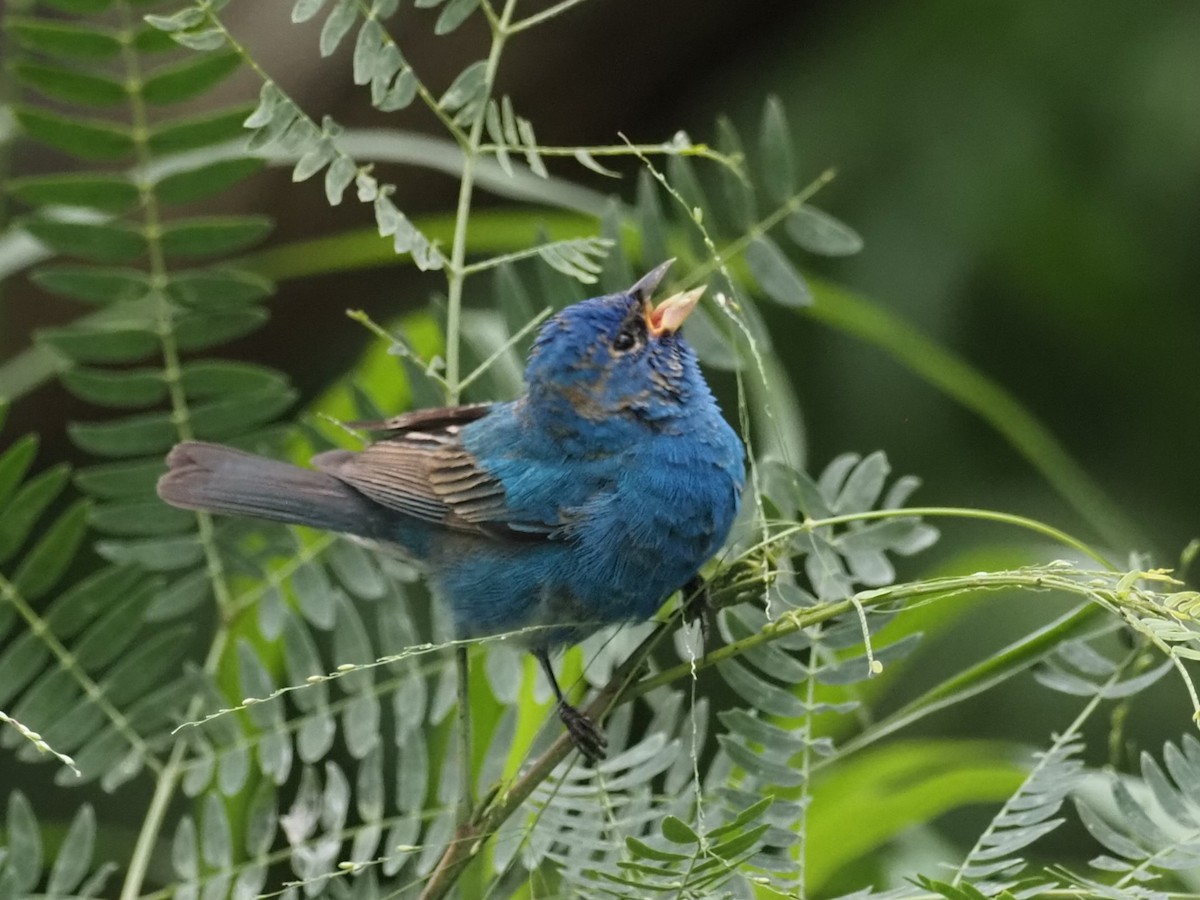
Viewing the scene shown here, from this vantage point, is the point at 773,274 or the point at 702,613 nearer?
the point at 702,613

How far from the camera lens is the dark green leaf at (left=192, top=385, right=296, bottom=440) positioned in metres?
2.06

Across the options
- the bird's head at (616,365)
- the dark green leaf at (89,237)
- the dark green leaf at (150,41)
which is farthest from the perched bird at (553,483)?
the dark green leaf at (150,41)

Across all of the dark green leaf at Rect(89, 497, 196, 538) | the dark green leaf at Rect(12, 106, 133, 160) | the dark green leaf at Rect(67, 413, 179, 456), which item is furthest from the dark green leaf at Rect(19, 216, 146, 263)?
the dark green leaf at Rect(89, 497, 196, 538)

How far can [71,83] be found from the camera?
2037mm

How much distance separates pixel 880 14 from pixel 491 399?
286 cm

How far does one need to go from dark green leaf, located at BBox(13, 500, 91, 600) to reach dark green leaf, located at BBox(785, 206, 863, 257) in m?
1.03

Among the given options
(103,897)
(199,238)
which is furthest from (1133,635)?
(103,897)

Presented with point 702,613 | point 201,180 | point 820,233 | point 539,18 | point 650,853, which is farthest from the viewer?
point 201,180

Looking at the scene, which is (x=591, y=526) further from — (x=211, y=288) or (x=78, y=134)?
(x=78, y=134)

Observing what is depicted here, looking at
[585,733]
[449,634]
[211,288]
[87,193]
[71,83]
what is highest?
[71,83]

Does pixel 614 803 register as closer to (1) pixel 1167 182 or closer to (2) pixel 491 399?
(2) pixel 491 399

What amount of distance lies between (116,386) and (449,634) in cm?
62

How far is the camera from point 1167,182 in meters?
3.93

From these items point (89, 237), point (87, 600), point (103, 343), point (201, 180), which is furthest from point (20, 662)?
point (201, 180)
